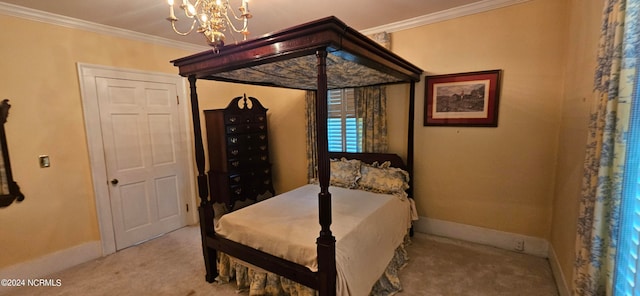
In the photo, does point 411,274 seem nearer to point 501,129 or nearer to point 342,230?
point 342,230

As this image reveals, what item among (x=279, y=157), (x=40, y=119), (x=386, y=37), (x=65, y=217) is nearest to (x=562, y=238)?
(x=386, y=37)

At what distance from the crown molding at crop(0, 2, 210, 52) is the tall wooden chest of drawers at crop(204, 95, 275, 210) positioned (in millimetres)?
1051

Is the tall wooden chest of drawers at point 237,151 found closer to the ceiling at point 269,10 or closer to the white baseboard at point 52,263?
the ceiling at point 269,10

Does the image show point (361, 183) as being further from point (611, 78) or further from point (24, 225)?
point (24, 225)

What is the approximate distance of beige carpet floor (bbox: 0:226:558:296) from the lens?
7.31ft

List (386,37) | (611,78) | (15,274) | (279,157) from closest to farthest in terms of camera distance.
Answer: (611,78) < (15,274) < (386,37) < (279,157)

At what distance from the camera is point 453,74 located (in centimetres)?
288

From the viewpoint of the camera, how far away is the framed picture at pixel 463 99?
107 inches

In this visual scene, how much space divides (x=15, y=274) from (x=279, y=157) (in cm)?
314

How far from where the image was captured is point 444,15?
282 centimetres

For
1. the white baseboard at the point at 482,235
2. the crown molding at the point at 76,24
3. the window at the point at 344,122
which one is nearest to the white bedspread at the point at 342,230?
the white baseboard at the point at 482,235

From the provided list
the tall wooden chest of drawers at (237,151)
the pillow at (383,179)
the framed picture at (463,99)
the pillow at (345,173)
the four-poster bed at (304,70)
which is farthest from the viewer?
the tall wooden chest of drawers at (237,151)

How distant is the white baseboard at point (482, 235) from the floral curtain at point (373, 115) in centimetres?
111

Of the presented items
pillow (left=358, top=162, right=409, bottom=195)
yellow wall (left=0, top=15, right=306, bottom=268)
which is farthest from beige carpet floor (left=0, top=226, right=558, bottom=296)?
pillow (left=358, top=162, right=409, bottom=195)
